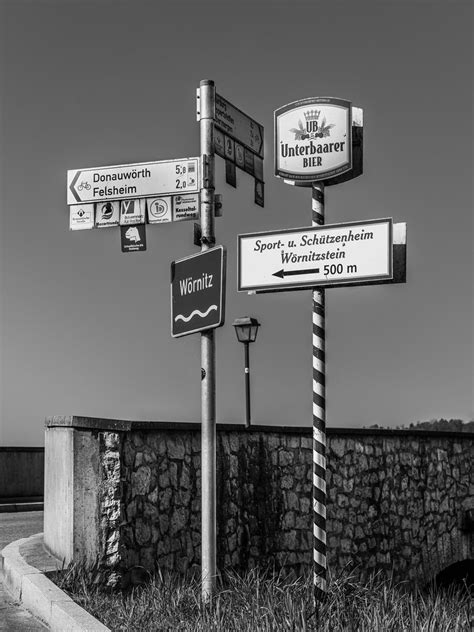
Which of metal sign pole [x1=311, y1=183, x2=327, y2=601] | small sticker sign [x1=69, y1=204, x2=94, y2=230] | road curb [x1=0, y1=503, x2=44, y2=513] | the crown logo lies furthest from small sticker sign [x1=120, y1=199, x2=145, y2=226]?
road curb [x1=0, y1=503, x2=44, y2=513]

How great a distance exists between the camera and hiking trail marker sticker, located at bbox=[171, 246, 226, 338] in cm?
725

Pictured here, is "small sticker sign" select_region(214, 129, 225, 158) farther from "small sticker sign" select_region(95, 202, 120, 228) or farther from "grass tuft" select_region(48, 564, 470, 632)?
"grass tuft" select_region(48, 564, 470, 632)

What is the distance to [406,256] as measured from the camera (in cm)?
723

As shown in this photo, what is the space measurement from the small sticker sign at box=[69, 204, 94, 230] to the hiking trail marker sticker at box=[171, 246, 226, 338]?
3.33ft

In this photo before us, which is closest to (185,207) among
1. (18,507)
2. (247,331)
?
(18,507)

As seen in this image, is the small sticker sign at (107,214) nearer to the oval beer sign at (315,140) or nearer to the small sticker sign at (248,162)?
the small sticker sign at (248,162)

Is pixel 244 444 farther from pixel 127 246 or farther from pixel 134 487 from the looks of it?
pixel 127 246

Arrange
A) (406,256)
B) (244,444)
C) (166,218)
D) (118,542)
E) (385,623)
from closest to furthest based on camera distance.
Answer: (385,623) < (406,256) < (166,218) < (118,542) < (244,444)

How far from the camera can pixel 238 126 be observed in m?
8.08

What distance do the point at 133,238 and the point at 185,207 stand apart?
0.57m

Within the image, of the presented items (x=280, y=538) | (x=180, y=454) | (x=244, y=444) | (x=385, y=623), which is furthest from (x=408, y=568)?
(x=385, y=623)

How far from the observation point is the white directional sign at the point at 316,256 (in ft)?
23.9

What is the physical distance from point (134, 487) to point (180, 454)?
91cm

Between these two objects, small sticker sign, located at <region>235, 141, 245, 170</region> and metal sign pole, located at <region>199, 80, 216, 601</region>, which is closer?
metal sign pole, located at <region>199, 80, 216, 601</region>
